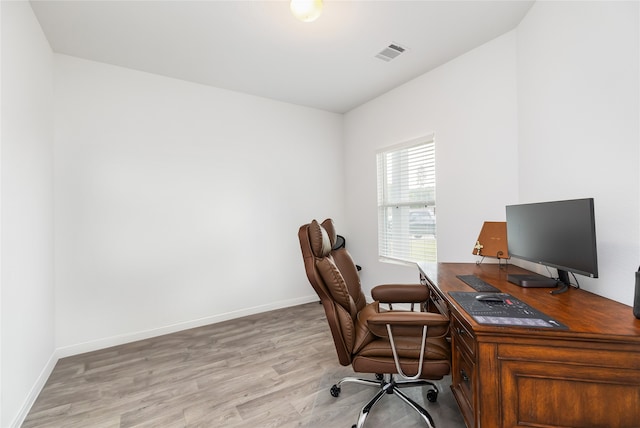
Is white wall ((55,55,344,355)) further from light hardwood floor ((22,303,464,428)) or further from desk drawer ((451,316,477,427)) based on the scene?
desk drawer ((451,316,477,427))

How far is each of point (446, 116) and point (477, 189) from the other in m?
0.87

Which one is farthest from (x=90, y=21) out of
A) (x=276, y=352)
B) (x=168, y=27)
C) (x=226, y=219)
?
(x=276, y=352)

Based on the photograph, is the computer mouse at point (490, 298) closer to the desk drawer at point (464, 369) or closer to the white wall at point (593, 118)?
the desk drawer at point (464, 369)

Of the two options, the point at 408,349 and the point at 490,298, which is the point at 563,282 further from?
the point at 408,349

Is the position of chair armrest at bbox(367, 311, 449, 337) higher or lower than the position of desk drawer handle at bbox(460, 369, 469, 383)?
higher

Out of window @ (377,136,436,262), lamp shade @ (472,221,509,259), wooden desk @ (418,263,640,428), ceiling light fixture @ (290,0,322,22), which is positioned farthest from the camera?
window @ (377,136,436,262)

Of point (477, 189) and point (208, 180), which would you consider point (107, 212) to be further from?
point (477, 189)

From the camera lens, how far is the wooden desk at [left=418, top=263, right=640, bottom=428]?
41.3 inches

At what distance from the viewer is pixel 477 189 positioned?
2.71m

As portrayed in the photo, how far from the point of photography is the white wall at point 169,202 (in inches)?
106

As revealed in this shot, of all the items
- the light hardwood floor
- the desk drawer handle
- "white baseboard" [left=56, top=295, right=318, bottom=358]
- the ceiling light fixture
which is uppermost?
the ceiling light fixture

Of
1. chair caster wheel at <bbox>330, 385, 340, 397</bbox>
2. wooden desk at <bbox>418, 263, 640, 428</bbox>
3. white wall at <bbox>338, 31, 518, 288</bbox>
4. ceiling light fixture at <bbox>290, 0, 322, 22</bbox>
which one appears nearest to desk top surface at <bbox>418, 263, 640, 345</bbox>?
wooden desk at <bbox>418, 263, 640, 428</bbox>

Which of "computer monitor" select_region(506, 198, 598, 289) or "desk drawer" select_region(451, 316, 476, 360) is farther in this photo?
"computer monitor" select_region(506, 198, 598, 289)

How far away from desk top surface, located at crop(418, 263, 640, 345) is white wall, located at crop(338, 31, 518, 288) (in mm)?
791
